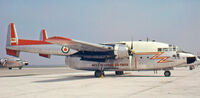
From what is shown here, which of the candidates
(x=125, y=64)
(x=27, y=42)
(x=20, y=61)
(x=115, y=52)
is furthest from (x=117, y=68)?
(x=20, y=61)

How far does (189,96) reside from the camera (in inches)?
371

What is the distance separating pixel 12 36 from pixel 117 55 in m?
14.2

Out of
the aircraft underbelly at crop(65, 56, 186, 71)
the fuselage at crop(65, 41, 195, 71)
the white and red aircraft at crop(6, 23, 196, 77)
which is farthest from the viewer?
the aircraft underbelly at crop(65, 56, 186, 71)

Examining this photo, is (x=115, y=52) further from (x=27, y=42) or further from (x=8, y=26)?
(x=8, y=26)

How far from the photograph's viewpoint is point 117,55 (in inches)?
848

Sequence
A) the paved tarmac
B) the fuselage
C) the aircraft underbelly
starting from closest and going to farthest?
the paved tarmac
the fuselage
the aircraft underbelly

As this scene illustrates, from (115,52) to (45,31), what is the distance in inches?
542

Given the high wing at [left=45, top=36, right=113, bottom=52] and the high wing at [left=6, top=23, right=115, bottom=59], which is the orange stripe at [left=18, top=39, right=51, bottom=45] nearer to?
the high wing at [left=6, top=23, right=115, bottom=59]

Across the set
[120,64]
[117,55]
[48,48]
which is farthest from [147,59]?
[48,48]

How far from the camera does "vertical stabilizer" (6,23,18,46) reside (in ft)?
86.0

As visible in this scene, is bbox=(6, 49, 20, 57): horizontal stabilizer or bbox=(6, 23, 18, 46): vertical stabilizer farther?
bbox=(6, 23, 18, 46): vertical stabilizer

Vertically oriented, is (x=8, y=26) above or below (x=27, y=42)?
above

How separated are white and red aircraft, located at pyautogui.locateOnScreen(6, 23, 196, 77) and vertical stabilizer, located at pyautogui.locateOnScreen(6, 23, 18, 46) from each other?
2.69 ft

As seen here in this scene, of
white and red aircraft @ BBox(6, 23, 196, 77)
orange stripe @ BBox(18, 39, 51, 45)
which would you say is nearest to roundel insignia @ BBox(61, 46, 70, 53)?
white and red aircraft @ BBox(6, 23, 196, 77)
